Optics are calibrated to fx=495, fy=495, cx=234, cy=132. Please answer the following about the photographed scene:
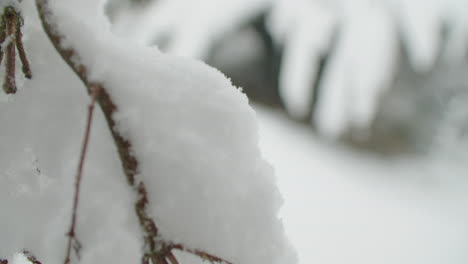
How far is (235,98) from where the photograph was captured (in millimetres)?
508

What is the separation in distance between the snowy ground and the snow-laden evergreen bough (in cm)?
157

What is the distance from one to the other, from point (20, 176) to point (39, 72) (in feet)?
0.37

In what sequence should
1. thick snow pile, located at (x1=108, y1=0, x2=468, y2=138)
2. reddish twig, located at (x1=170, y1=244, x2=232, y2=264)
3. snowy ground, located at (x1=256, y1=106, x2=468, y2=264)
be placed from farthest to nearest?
snowy ground, located at (x1=256, y1=106, x2=468, y2=264) < thick snow pile, located at (x1=108, y1=0, x2=468, y2=138) < reddish twig, located at (x1=170, y1=244, x2=232, y2=264)

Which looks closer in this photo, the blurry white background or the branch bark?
the branch bark

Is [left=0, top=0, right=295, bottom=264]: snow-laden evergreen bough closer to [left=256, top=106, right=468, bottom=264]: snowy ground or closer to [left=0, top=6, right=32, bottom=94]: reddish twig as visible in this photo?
[left=0, top=6, right=32, bottom=94]: reddish twig

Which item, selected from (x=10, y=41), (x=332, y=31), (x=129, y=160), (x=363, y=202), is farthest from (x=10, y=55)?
(x=363, y=202)

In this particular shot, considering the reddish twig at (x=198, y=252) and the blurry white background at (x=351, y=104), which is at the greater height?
the blurry white background at (x=351, y=104)

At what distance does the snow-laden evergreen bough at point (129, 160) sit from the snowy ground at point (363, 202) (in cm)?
157

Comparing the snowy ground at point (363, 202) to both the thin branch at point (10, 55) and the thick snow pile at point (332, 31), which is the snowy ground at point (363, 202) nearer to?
the thick snow pile at point (332, 31)

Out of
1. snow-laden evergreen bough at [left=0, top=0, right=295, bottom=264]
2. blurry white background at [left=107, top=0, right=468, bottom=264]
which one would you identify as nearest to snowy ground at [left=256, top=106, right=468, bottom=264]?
blurry white background at [left=107, top=0, right=468, bottom=264]

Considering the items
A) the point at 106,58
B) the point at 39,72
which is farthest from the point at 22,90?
the point at 106,58

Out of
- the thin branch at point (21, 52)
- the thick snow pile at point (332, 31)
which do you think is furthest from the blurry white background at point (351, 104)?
the thin branch at point (21, 52)

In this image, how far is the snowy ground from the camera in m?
2.14

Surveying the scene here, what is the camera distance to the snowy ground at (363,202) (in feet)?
7.01
